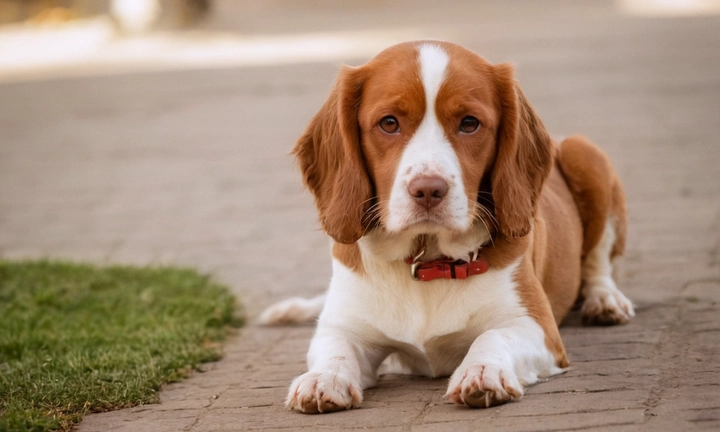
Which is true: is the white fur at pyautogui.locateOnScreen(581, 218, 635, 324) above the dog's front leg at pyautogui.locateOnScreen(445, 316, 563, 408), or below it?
below

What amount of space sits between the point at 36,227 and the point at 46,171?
268cm

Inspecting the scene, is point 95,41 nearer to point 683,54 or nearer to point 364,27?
point 364,27

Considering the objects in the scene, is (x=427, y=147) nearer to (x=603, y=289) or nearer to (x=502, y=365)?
(x=502, y=365)

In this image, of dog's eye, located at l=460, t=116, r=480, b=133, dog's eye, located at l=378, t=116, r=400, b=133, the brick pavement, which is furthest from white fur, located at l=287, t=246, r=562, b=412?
dog's eye, located at l=460, t=116, r=480, b=133

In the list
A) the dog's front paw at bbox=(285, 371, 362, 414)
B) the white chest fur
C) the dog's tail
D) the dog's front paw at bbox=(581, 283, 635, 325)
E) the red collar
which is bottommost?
the dog's tail

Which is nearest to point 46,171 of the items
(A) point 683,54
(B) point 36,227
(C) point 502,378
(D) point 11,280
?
(B) point 36,227

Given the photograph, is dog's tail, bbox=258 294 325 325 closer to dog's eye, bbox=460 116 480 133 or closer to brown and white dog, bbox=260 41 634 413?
brown and white dog, bbox=260 41 634 413

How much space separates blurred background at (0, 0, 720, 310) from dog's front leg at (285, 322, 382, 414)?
2.13 m

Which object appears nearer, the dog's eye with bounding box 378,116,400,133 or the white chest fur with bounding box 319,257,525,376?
the dog's eye with bounding box 378,116,400,133

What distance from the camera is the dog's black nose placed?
13.5ft

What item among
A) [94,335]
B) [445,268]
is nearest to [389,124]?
[445,268]

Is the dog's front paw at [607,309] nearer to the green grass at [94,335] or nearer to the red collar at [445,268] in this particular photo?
the red collar at [445,268]

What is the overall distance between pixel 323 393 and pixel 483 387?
65 cm

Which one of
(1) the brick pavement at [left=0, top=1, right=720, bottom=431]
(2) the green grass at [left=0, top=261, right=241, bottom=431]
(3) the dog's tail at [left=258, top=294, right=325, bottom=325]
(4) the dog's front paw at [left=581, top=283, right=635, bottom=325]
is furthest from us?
(3) the dog's tail at [left=258, top=294, right=325, bottom=325]
